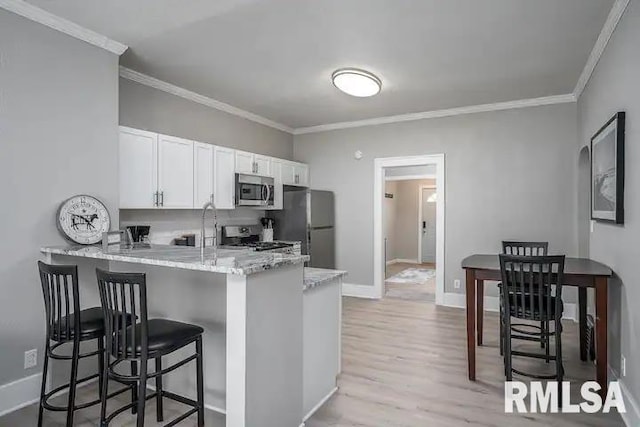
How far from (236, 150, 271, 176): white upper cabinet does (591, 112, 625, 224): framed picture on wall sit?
364 centimetres

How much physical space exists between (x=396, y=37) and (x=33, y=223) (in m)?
3.04

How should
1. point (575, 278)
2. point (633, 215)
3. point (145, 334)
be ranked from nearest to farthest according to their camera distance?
1. point (145, 334)
2. point (633, 215)
3. point (575, 278)

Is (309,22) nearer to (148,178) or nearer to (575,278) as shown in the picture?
(148,178)

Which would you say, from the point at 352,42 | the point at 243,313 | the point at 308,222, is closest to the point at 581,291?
the point at 352,42

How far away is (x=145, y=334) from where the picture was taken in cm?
190

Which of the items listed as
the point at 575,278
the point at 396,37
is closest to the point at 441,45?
the point at 396,37

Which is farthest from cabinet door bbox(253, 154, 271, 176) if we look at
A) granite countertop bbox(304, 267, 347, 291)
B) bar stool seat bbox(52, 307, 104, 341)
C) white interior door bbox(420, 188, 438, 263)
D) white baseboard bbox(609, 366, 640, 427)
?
white interior door bbox(420, 188, 438, 263)

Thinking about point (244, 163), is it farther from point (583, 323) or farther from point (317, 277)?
point (583, 323)

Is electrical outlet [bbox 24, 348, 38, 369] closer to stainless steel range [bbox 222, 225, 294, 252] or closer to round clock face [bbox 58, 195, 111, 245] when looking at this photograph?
round clock face [bbox 58, 195, 111, 245]

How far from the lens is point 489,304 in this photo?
5.08 meters

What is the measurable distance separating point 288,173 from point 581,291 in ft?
12.7

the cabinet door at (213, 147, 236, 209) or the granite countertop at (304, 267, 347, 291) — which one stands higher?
the cabinet door at (213, 147, 236, 209)
